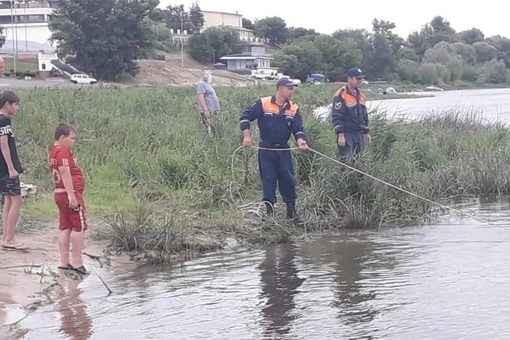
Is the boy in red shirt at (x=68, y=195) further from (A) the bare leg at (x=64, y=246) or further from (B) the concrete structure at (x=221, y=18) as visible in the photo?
(B) the concrete structure at (x=221, y=18)

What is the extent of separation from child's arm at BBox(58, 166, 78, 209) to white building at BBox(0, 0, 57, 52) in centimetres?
10859

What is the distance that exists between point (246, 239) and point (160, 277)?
195cm

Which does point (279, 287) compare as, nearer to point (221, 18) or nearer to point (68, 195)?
point (68, 195)

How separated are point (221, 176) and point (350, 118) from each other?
2026 mm

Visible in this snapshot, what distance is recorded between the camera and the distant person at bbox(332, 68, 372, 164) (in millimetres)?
11320

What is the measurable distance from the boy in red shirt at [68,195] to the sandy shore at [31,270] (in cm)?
21

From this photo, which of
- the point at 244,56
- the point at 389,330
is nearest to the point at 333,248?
the point at 389,330

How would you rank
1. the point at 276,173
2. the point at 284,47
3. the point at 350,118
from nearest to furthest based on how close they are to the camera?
1. the point at 276,173
2. the point at 350,118
3. the point at 284,47

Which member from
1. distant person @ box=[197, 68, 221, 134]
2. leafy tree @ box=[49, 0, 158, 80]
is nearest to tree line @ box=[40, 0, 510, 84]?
leafy tree @ box=[49, 0, 158, 80]

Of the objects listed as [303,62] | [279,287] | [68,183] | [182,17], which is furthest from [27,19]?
[279,287]

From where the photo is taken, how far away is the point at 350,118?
11.3 m

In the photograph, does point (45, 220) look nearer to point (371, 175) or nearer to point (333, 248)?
point (333, 248)

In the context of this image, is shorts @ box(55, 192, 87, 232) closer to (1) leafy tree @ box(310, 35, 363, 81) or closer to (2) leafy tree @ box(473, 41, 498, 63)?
(1) leafy tree @ box(310, 35, 363, 81)

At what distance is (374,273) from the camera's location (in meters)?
8.02
